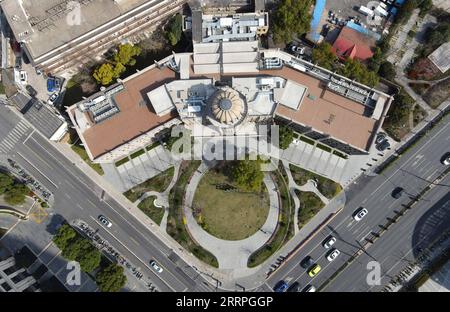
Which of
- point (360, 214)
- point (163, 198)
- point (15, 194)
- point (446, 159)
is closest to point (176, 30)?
point (163, 198)

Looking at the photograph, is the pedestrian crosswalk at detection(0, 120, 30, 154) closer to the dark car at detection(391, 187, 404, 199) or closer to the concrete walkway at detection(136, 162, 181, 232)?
the concrete walkway at detection(136, 162, 181, 232)

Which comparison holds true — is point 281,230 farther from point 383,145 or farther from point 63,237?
point 63,237

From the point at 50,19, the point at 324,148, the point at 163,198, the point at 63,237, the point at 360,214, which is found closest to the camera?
the point at 50,19

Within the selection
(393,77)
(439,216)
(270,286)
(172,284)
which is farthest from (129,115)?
(439,216)

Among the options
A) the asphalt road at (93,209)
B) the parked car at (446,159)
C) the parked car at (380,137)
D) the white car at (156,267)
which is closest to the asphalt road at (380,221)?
the parked car at (446,159)

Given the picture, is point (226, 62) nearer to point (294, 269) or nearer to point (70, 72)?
point (70, 72)

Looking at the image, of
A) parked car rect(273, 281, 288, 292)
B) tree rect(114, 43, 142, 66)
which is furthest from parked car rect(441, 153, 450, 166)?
tree rect(114, 43, 142, 66)
